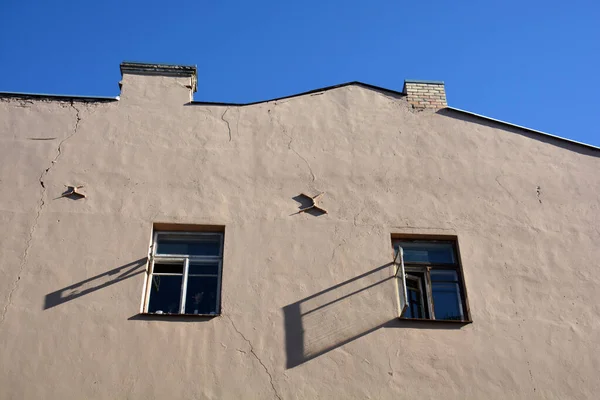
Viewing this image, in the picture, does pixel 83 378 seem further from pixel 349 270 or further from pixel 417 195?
pixel 417 195

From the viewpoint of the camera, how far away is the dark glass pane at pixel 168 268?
9.47 m

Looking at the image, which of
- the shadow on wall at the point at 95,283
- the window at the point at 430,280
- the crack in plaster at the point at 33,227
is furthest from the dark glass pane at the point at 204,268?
the window at the point at 430,280

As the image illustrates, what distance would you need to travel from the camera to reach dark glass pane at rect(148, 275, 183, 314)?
915cm

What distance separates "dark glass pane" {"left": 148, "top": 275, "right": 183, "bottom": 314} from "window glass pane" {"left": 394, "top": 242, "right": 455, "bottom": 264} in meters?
2.81

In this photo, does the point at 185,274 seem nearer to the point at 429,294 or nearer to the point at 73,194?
the point at 73,194

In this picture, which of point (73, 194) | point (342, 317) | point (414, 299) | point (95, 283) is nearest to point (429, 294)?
point (414, 299)

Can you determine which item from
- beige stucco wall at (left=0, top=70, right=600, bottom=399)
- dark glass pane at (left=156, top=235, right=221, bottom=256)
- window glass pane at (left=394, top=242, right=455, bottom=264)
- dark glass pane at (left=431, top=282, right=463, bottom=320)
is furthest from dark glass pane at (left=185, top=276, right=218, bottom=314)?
dark glass pane at (left=431, top=282, right=463, bottom=320)

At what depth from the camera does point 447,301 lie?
948 cm

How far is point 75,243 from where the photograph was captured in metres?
9.38

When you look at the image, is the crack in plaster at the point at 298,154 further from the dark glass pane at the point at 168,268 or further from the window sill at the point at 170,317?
the window sill at the point at 170,317

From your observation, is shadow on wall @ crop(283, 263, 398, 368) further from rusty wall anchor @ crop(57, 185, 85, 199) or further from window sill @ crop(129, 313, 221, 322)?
rusty wall anchor @ crop(57, 185, 85, 199)

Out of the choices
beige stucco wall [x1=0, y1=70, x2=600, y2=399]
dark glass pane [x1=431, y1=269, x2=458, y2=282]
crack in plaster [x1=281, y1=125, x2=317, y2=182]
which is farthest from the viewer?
crack in plaster [x1=281, y1=125, x2=317, y2=182]

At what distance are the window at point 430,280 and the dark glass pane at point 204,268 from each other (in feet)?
7.33

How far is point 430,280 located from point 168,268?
10.7 ft
